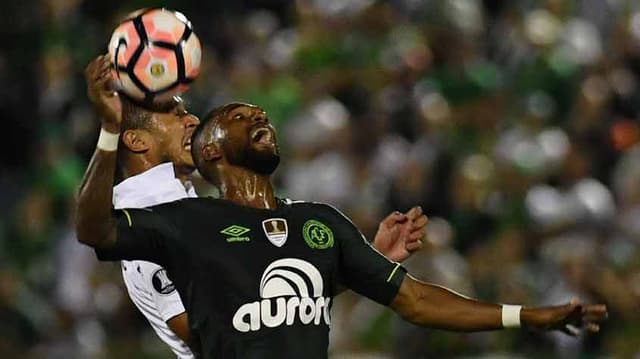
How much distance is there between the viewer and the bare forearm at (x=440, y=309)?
205 inches

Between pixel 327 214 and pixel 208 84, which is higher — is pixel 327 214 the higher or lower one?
the lower one

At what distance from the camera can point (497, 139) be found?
10.3 meters

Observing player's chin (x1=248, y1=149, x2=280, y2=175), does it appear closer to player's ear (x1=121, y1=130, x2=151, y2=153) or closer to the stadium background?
player's ear (x1=121, y1=130, x2=151, y2=153)

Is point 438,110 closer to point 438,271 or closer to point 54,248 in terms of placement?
point 438,271

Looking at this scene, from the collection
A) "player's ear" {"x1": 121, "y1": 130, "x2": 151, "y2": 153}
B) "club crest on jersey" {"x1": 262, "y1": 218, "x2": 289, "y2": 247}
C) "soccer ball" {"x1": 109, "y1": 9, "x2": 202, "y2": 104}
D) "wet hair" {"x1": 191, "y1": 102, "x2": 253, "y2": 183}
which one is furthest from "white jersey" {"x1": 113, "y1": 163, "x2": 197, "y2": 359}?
"club crest on jersey" {"x1": 262, "y1": 218, "x2": 289, "y2": 247}

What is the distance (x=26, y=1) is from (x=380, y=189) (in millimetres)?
5025

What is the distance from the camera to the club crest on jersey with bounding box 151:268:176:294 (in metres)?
5.53

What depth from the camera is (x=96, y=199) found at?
184 inches

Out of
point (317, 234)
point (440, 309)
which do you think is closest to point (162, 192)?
point (317, 234)

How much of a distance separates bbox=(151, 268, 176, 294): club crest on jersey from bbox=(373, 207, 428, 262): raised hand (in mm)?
813

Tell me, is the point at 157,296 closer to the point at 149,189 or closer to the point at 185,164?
the point at 149,189

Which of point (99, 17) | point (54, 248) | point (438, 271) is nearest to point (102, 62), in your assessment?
point (438, 271)

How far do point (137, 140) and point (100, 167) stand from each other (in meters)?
1.23

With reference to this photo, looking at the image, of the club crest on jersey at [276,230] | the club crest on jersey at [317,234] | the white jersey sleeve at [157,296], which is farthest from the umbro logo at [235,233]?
the white jersey sleeve at [157,296]
